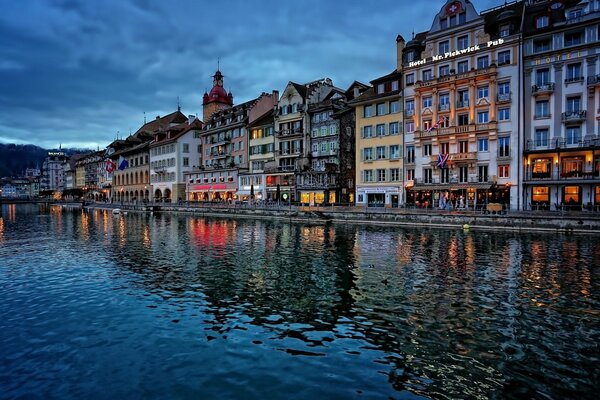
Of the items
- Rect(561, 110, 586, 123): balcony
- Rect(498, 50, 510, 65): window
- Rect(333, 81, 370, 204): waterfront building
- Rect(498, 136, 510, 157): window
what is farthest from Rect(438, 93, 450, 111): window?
Rect(333, 81, 370, 204): waterfront building

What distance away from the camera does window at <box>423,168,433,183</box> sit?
197 ft

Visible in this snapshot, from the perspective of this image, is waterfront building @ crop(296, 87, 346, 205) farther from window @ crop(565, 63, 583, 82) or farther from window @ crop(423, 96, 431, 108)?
window @ crop(565, 63, 583, 82)

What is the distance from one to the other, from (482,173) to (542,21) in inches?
832

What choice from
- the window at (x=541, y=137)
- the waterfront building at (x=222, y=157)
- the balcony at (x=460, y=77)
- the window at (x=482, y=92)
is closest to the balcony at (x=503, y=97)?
the window at (x=482, y=92)

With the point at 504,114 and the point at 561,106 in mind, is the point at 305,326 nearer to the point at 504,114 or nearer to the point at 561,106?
the point at 504,114

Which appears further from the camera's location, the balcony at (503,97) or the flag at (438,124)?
the flag at (438,124)

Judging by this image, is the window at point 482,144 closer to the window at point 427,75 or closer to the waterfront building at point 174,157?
the window at point 427,75

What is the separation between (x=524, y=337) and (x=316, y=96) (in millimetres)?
70235

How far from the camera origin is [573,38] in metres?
48.6

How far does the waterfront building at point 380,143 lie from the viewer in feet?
209

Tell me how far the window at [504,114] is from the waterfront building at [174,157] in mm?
76792

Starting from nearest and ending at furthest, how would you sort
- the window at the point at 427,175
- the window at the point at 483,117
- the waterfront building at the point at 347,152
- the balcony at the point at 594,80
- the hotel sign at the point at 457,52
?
the balcony at the point at 594,80 < the hotel sign at the point at 457,52 < the window at the point at 483,117 < the window at the point at 427,175 < the waterfront building at the point at 347,152

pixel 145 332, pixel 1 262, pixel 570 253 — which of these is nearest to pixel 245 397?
pixel 145 332

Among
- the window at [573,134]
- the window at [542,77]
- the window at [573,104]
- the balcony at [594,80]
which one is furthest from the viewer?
the window at [542,77]
